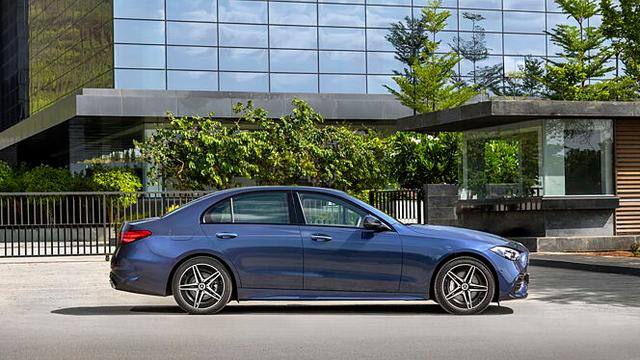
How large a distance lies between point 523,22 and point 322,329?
47350 millimetres

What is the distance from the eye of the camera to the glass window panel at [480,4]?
54.4 m

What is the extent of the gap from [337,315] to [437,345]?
2.62m

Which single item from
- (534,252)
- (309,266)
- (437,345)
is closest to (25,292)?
(309,266)

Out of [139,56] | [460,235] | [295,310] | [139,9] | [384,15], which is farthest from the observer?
[384,15]

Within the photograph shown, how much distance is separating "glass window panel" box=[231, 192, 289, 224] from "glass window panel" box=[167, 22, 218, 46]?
124ft

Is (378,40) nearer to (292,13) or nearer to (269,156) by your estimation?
(292,13)

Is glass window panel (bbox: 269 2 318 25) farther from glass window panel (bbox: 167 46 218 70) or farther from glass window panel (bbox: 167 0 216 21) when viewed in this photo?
glass window panel (bbox: 167 46 218 70)

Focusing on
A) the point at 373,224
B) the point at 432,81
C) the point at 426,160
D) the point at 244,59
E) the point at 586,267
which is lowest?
the point at 586,267

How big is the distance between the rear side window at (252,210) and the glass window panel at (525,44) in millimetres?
44986

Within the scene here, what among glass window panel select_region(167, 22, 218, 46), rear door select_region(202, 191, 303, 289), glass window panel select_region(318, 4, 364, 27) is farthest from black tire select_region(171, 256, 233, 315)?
glass window panel select_region(318, 4, 364, 27)

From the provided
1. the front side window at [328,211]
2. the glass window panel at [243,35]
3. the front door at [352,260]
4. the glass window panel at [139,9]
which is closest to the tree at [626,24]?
the front side window at [328,211]

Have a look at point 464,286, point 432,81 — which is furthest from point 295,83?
point 464,286

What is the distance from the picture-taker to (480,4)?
54.7 metres

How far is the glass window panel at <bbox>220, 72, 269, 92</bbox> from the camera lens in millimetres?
49656
